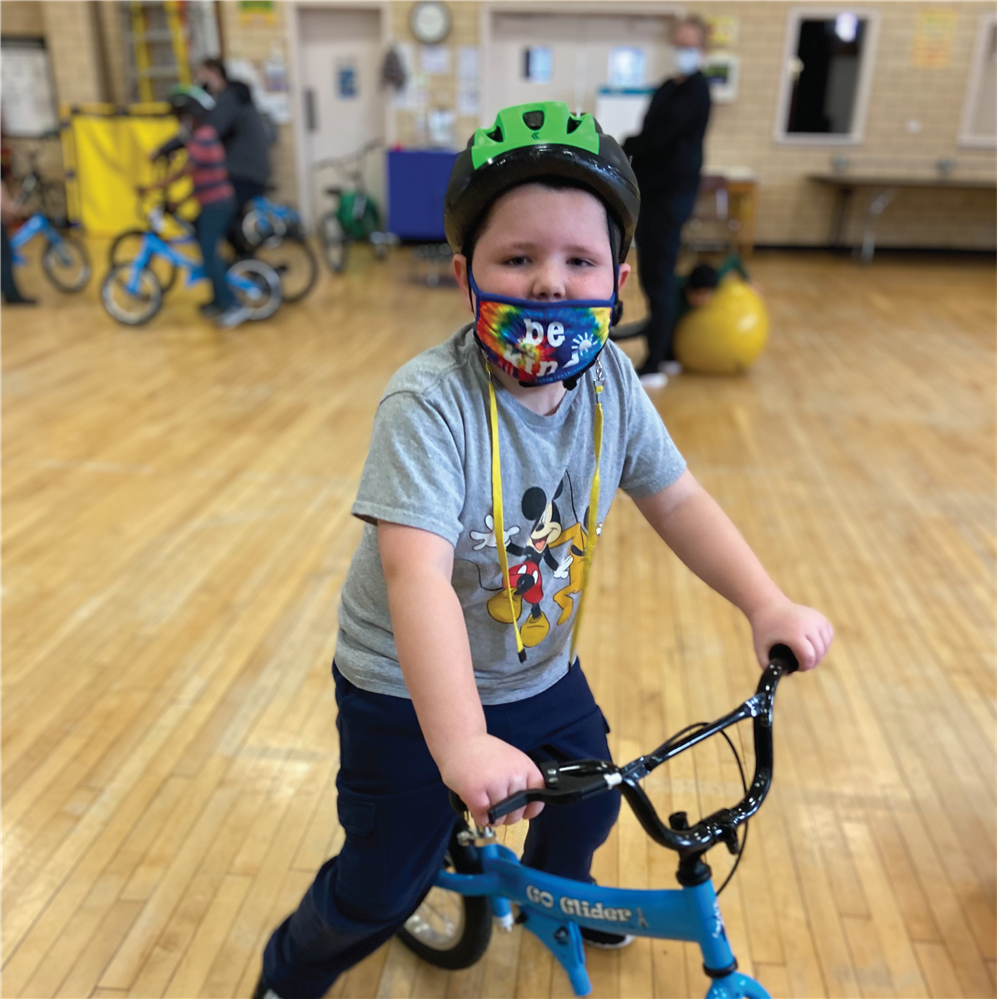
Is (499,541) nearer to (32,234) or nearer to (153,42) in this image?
(32,234)

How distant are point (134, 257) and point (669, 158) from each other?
273cm

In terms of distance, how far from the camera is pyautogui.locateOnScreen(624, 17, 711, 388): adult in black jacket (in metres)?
3.23

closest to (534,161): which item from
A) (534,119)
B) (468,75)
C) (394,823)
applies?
(534,119)

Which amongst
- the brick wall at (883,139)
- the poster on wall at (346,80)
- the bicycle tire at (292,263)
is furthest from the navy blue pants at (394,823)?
A: the poster on wall at (346,80)

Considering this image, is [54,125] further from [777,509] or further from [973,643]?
[973,643]

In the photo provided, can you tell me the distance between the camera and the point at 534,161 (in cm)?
71

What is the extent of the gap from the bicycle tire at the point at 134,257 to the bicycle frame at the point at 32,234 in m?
0.82

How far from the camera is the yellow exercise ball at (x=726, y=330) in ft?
13.1

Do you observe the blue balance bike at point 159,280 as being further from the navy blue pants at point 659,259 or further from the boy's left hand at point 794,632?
the boy's left hand at point 794,632

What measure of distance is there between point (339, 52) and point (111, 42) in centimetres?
185

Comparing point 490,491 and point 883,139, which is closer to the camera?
point 490,491

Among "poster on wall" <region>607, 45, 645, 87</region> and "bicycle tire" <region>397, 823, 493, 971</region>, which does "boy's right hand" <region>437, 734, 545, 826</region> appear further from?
"poster on wall" <region>607, 45, 645, 87</region>

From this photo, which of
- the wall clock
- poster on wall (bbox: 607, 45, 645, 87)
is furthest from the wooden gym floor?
the wall clock

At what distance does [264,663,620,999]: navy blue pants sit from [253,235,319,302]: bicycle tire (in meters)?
4.46
